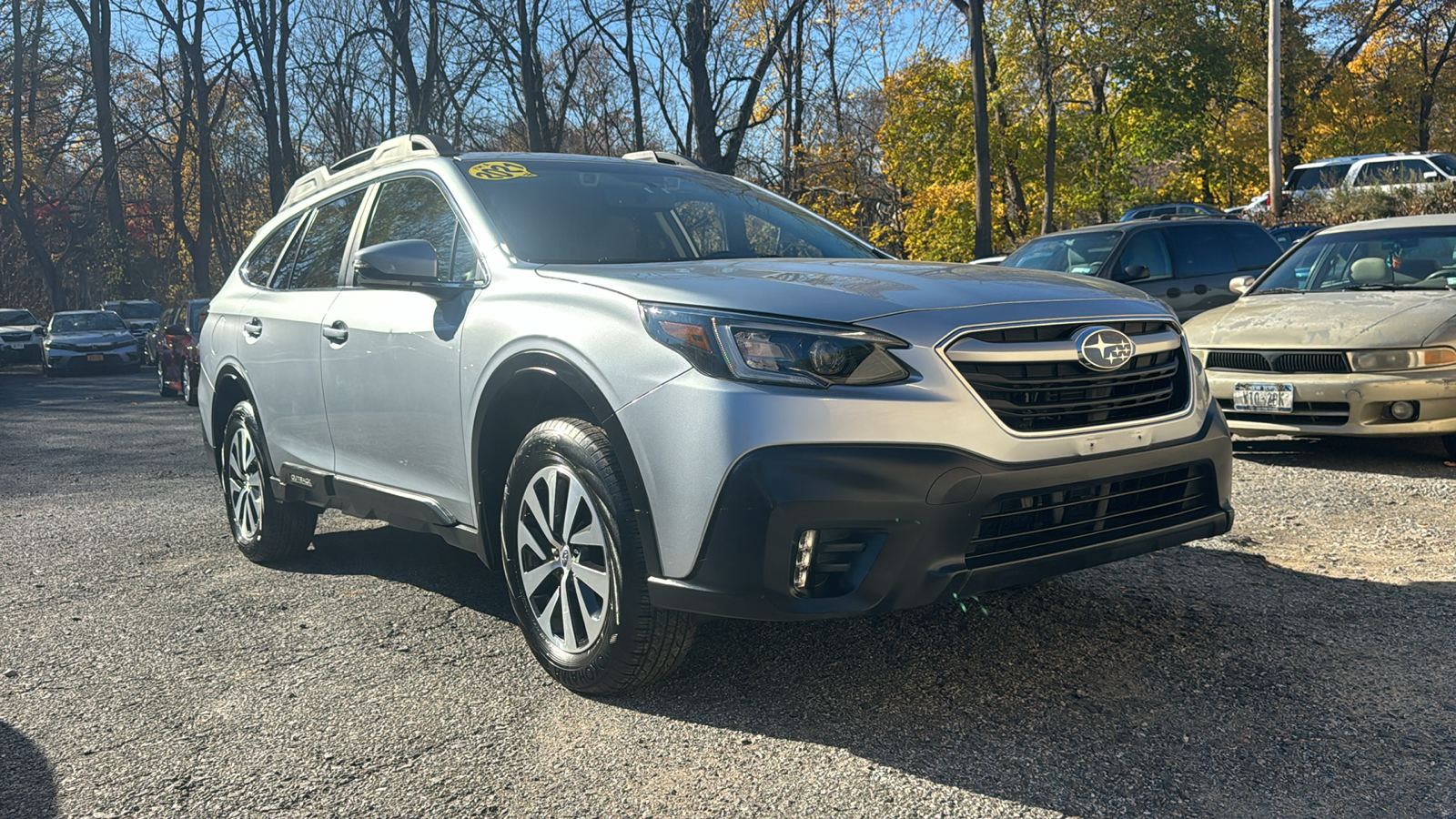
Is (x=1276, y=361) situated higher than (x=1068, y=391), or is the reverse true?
(x=1068, y=391)

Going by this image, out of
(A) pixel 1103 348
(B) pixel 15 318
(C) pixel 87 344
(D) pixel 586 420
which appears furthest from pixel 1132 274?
(B) pixel 15 318

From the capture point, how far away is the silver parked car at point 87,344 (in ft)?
87.4

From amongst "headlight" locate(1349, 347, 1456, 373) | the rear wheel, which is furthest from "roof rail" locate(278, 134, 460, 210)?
the rear wheel

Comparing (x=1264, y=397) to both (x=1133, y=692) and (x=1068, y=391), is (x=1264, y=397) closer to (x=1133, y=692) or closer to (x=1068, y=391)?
(x=1133, y=692)

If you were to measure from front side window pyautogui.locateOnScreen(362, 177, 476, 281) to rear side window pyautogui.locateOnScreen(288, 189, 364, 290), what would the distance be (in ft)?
0.82

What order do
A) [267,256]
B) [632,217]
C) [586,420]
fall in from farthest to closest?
1. [267,256]
2. [632,217]
3. [586,420]

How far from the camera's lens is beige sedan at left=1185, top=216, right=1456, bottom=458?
21.3 feet

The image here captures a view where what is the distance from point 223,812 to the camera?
2805mm

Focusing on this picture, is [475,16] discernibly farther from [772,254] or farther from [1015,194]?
[772,254]

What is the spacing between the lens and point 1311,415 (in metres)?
6.79

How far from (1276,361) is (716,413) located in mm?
A: 5261

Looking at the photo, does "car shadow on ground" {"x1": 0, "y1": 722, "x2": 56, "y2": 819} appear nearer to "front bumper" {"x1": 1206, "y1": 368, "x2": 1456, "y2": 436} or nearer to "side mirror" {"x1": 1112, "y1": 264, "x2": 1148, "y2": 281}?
"front bumper" {"x1": 1206, "y1": 368, "x2": 1456, "y2": 436}

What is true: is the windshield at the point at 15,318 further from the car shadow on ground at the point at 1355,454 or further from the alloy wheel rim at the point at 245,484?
the car shadow on ground at the point at 1355,454

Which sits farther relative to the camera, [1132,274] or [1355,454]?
[1132,274]
